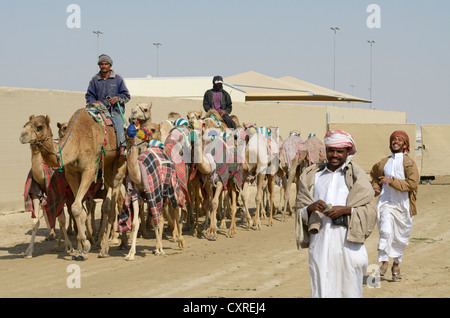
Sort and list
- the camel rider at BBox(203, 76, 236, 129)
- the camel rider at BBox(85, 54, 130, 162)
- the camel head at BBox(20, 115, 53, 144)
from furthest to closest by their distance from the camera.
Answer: the camel rider at BBox(203, 76, 236, 129) → the camel rider at BBox(85, 54, 130, 162) → the camel head at BBox(20, 115, 53, 144)

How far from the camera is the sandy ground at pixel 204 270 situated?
8906 mm

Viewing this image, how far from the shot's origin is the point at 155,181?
11.7 metres

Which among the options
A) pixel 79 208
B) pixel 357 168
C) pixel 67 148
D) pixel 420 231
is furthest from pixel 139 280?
pixel 420 231

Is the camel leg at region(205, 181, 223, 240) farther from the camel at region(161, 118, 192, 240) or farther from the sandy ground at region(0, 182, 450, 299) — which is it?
the camel at region(161, 118, 192, 240)

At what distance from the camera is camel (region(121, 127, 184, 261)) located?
1148cm

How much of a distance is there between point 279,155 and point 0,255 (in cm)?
792

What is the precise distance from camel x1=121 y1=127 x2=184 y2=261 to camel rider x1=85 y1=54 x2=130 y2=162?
30.4 inches

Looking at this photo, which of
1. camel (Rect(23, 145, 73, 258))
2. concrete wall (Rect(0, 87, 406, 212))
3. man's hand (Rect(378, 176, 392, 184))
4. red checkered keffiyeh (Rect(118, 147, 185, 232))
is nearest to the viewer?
man's hand (Rect(378, 176, 392, 184))

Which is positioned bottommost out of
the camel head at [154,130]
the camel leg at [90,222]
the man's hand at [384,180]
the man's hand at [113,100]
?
the camel leg at [90,222]

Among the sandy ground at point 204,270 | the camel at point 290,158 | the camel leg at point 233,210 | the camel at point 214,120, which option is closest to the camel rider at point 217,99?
the camel at point 214,120

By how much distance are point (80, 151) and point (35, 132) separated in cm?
85

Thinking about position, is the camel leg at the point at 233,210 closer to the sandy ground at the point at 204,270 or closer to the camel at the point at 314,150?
the sandy ground at the point at 204,270

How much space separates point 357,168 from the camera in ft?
21.2

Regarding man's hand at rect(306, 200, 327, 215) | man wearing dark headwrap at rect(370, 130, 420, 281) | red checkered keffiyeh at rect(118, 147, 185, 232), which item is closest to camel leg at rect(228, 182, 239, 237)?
red checkered keffiyeh at rect(118, 147, 185, 232)
